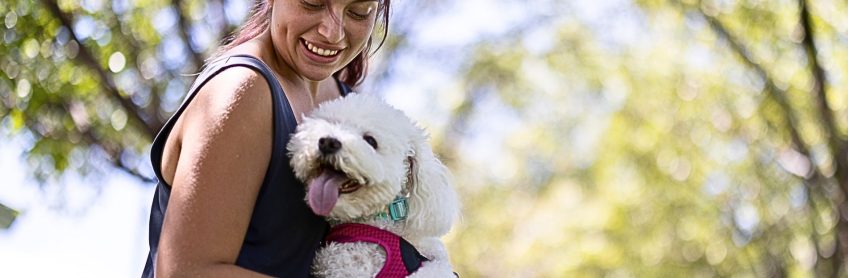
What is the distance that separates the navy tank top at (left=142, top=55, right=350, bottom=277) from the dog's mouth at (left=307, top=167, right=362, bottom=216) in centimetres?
5

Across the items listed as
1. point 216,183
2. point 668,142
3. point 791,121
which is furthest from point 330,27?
point 668,142

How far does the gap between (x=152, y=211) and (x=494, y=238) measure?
18.8m

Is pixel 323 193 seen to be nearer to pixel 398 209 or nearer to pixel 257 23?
pixel 398 209

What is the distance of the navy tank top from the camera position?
2.35 m

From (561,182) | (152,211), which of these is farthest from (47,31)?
(561,182)

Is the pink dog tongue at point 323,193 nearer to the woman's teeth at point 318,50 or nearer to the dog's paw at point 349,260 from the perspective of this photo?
the dog's paw at point 349,260

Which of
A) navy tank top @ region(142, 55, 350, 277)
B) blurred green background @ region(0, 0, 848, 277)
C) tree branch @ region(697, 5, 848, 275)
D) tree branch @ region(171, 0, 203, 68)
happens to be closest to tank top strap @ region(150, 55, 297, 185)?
navy tank top @ region(142, 55, 350, 277)

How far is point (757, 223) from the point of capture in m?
14.8

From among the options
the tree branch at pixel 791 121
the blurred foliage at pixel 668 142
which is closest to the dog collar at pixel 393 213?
the blurred foliage at pixel 668 142

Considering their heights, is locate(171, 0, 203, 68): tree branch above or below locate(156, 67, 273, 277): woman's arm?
below

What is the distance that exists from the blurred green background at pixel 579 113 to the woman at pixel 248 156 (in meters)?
4.36

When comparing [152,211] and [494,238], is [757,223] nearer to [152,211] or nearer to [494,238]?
[494,238]

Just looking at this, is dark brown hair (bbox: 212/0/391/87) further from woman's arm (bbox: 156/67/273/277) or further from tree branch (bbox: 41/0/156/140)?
tree branch (bbox: 41/0/156/140)

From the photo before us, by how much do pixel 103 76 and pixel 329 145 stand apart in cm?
542
